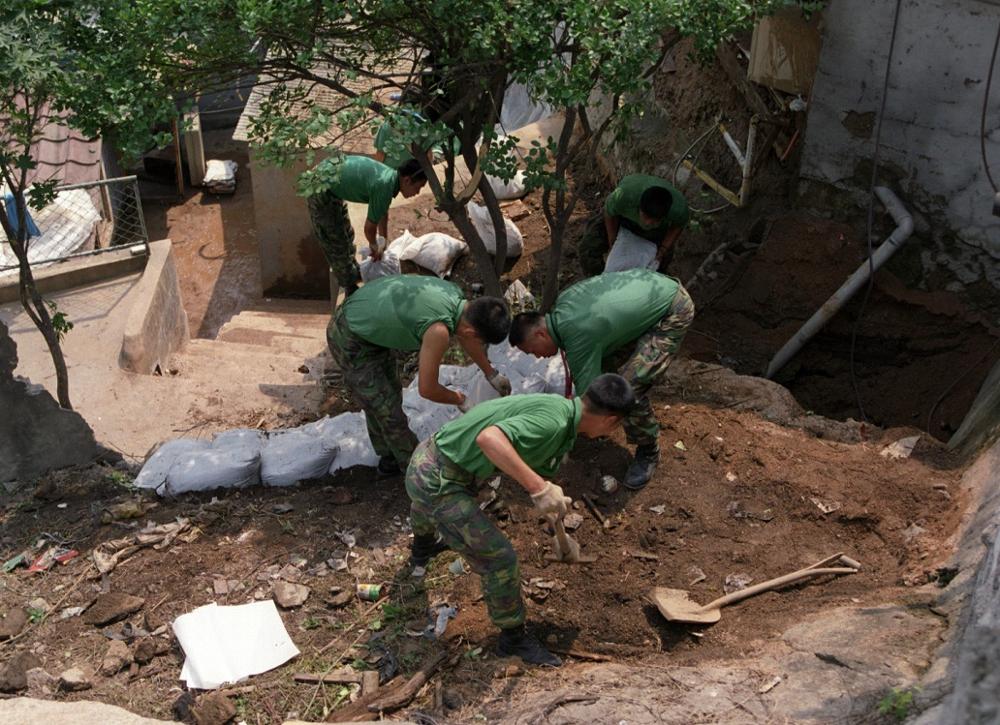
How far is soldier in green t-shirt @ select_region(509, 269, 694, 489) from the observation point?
5.02 meters

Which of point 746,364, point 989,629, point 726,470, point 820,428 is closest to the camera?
point 989,629

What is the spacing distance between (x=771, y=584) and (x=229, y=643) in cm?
252

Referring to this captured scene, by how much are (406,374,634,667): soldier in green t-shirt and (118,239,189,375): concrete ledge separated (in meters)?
4.23

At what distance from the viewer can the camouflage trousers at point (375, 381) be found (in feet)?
17.6

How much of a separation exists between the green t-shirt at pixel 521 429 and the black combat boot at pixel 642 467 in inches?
48.5

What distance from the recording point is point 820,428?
5758 millimetres

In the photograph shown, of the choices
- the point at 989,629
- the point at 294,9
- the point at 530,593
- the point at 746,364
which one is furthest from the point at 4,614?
the point at 746,364

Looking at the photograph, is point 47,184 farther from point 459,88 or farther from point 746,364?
point 746,364

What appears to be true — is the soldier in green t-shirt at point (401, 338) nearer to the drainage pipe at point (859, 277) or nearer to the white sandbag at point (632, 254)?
the white sandbag at point (632, 254)

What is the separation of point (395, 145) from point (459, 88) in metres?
1.39

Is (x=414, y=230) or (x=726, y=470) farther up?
(x=414, y=230)

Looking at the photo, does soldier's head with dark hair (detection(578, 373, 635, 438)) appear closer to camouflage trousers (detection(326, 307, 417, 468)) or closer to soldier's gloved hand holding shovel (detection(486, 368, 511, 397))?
soldier's gloved hand holding shovel (detection(486, 368, 511, 397))

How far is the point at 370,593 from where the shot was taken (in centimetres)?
491

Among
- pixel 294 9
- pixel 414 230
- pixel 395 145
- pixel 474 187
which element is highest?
pixel 294 9
